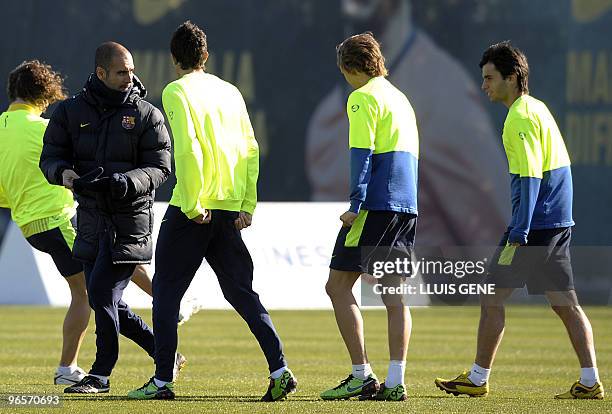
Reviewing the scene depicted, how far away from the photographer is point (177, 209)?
28.4 ft

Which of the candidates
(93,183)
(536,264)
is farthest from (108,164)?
(536,264)

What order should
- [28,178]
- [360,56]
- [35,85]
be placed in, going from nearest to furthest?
[360,56]
[28,178]
[35,85]

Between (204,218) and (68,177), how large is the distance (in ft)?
2.86

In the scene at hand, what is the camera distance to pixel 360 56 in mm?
8875

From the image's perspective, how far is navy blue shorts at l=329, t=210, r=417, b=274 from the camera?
8711 mm

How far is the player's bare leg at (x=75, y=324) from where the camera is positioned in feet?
32.0

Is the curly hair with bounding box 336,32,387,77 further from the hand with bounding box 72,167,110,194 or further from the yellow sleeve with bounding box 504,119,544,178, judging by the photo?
the hand with bounding box 72,167,110,194

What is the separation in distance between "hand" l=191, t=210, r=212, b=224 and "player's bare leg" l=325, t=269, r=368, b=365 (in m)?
0.85

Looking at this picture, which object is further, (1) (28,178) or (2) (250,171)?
(1) (28,178)

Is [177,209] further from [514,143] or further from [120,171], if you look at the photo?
[514,143]

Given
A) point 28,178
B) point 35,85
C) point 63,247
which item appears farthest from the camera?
point 35,85

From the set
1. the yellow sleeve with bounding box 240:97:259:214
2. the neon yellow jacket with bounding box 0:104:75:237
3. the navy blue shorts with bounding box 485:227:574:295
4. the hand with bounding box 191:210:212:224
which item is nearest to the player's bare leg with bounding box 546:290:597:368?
the navy blue shorts with bounding box 485:227:574:295

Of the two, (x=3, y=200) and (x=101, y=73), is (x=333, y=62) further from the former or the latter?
(x=101, y=73)

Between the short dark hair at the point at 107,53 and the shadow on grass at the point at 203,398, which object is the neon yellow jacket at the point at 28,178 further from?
the shadow on grass at the point at 203,398
